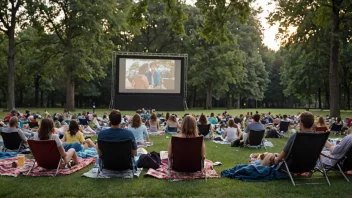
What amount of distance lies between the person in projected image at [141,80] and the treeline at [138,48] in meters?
3.13

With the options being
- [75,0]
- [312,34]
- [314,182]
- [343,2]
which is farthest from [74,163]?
[75,0]

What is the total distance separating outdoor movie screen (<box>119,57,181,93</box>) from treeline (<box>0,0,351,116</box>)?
7.26ft

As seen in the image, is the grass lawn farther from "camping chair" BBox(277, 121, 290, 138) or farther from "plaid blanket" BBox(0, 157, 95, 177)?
"camping chair" BBox(277, 121, 290, 138)

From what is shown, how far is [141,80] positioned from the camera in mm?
28906

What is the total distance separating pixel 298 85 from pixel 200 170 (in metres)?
35.0

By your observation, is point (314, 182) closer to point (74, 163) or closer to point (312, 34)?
point (74, 163)

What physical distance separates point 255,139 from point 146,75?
20.5m

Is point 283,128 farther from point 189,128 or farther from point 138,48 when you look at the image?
point 138,48

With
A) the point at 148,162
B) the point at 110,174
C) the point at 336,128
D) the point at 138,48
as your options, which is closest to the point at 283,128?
the point at 336,128

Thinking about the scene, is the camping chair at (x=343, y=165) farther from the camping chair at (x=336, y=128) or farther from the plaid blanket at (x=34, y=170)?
the camping chair at (x=336, y=128)

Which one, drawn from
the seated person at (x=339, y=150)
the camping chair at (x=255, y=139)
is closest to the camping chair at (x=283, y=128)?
the camping chair at (x=255, y=139)

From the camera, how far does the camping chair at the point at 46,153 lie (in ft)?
18.0

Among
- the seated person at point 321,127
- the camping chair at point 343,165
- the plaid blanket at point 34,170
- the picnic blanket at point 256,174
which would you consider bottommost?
the plaid blanket at point 34,170

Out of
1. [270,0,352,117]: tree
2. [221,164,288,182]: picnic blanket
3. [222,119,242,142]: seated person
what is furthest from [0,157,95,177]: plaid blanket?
[270,0,352,117]: tree
